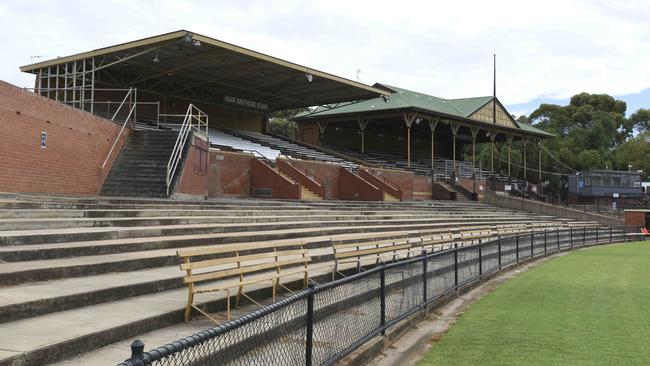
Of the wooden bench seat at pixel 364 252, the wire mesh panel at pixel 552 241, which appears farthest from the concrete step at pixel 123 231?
the wire mesh panel at pixel 552 241

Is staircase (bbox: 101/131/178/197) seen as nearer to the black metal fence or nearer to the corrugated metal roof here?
the black metal fence

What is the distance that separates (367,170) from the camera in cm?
3569

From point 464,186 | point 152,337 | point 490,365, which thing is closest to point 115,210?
point 152,337

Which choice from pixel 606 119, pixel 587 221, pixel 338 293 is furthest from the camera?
pixel 606 119

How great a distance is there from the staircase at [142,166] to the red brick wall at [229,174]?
536 cm

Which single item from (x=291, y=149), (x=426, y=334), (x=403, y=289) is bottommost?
(x=426, y=334)

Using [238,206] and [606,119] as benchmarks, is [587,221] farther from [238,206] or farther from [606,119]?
[606,119]

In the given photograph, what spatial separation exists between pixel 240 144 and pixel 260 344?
2847cm

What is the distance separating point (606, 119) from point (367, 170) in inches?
2809

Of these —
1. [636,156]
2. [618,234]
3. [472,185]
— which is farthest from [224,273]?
[636,156]

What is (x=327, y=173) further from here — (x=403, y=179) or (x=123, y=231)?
(x=123, y=231)

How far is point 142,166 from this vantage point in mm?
19625

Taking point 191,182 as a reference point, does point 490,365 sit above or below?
below

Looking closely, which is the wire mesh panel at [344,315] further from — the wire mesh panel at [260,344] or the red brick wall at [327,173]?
the red brick wall at [327,173]
